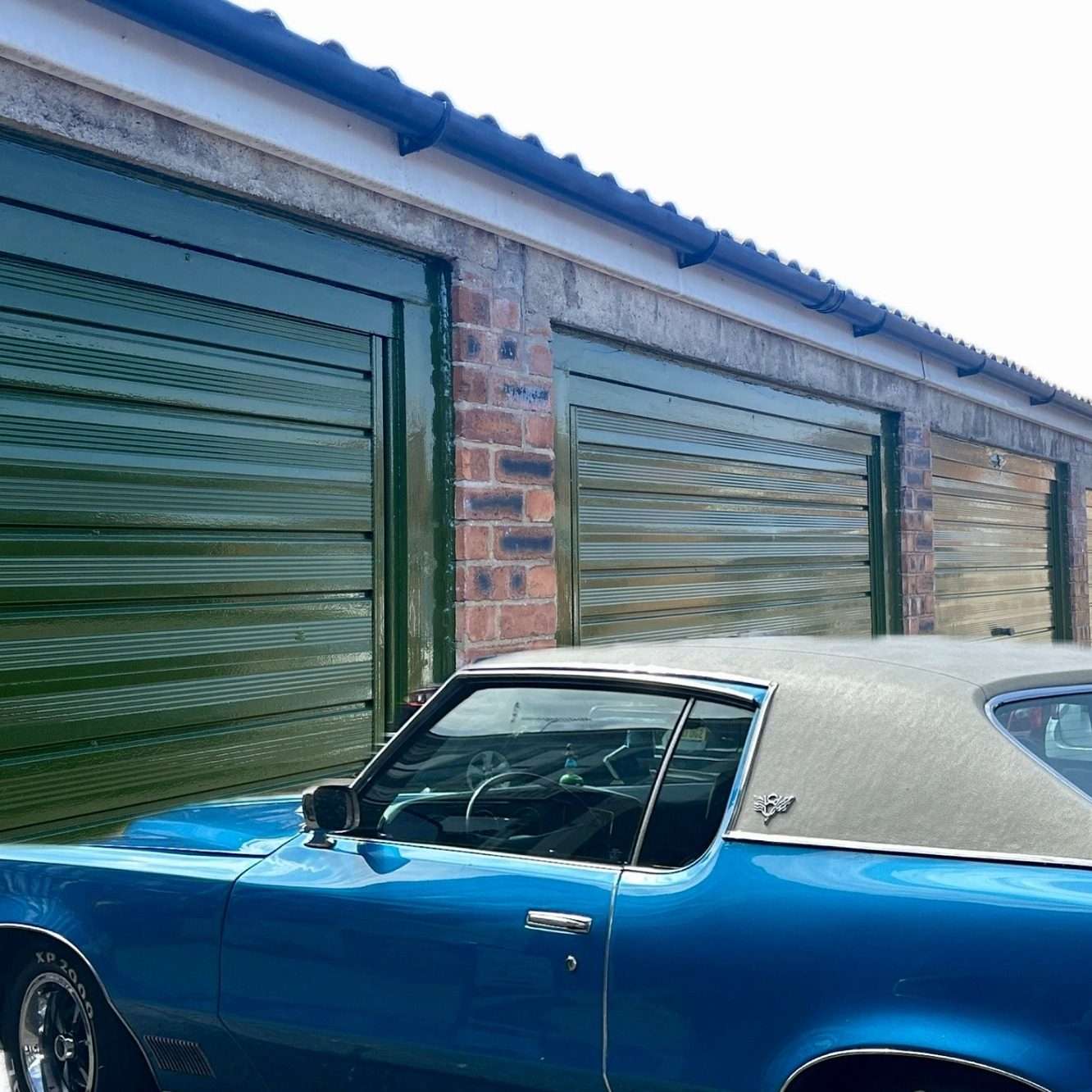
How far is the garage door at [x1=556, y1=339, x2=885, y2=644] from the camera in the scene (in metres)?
6.15

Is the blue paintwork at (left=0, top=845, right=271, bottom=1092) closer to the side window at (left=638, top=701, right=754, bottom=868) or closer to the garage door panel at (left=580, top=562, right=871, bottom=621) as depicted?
the side window at (left=638, top=701, right=754, bottom=868)

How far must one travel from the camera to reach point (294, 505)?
15.4 feet

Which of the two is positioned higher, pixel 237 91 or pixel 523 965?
pixel 237 91

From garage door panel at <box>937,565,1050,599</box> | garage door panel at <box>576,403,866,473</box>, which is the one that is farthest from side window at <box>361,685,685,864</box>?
garage door panel at <box>937,565,1050,599</box>

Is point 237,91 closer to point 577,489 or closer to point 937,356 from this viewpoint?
point 577,489

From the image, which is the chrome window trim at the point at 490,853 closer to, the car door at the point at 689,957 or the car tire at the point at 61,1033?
the car door at the point at 689,957

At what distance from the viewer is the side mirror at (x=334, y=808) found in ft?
9.02

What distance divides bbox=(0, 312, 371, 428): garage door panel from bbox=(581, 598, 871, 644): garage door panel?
Answer: 187 centimetres

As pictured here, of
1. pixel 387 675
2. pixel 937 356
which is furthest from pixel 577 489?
pixel 937 356

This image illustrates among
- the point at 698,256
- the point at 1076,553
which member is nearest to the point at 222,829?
the point at 698,256

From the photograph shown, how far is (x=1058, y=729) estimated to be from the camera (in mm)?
2391

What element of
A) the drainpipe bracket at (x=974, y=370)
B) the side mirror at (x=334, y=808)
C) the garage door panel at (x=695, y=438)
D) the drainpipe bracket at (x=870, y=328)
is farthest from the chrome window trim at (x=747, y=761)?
the drainpipe bracket at (x=974, y=370)

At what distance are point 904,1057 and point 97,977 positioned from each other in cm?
190

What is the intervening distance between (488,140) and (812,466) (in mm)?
3977
